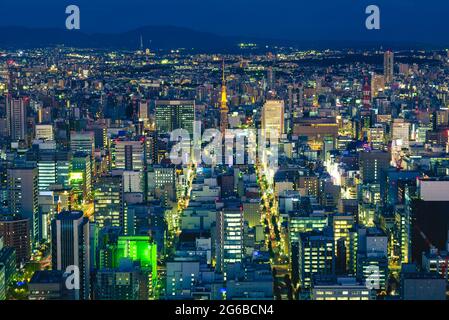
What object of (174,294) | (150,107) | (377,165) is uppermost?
(150,107)

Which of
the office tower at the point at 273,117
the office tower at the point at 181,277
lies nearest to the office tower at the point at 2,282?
the office tower at the point at 181,277

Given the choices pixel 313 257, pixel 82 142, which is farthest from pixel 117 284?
pixel 82 142

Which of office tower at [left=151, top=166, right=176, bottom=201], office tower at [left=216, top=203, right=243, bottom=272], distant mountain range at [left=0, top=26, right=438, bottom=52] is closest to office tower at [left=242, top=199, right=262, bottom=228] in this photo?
office tower at [left=216, top=203, right=243, bottom=272]

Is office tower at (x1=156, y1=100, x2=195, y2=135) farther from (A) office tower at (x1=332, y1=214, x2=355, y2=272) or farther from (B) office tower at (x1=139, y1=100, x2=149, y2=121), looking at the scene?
(A) office tower at (x1=332, y1=214, x2=355, y2=272)

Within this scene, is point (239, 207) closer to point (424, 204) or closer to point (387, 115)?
point (424, 204)

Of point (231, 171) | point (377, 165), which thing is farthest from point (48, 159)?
point (377, 165)

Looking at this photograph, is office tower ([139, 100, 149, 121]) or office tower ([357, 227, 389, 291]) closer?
office tower ([357, 227, 389, 291])
